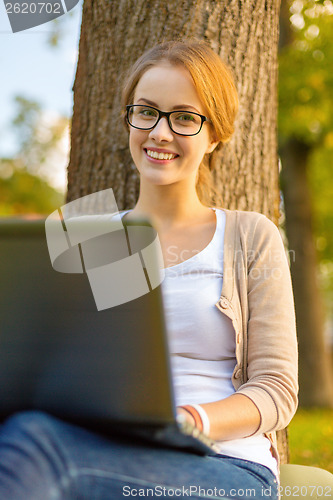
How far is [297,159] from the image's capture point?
30.8ft

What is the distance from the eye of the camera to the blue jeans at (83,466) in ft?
3.59

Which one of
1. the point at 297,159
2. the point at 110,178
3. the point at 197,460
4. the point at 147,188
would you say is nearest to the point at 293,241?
→ the point at 297,159

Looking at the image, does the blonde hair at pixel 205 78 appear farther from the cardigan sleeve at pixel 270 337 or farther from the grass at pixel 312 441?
the grass at pixel 312 441

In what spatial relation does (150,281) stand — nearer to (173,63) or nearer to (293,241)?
(173,63)

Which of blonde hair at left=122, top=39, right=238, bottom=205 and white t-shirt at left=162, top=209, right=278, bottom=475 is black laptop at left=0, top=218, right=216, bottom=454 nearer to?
white t-shirt at left=162, top=209, right=278, bottom=475

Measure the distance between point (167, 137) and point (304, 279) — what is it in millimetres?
7408

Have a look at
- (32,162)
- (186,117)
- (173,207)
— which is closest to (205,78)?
(186,117)

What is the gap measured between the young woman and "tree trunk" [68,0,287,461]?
1.42 feet

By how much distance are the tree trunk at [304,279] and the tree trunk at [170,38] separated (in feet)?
20.8

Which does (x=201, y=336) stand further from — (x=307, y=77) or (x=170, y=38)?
(x=307, y=77)

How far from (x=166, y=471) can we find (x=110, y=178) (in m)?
1.93

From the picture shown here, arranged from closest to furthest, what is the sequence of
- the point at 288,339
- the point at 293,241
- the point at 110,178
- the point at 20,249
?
1. the point at 20,249
2. the point at 288,339
3. the point at 110,178
4. the point at 293,241

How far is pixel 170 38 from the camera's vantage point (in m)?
2.73

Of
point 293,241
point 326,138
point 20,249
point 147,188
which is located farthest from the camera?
point 293,241
